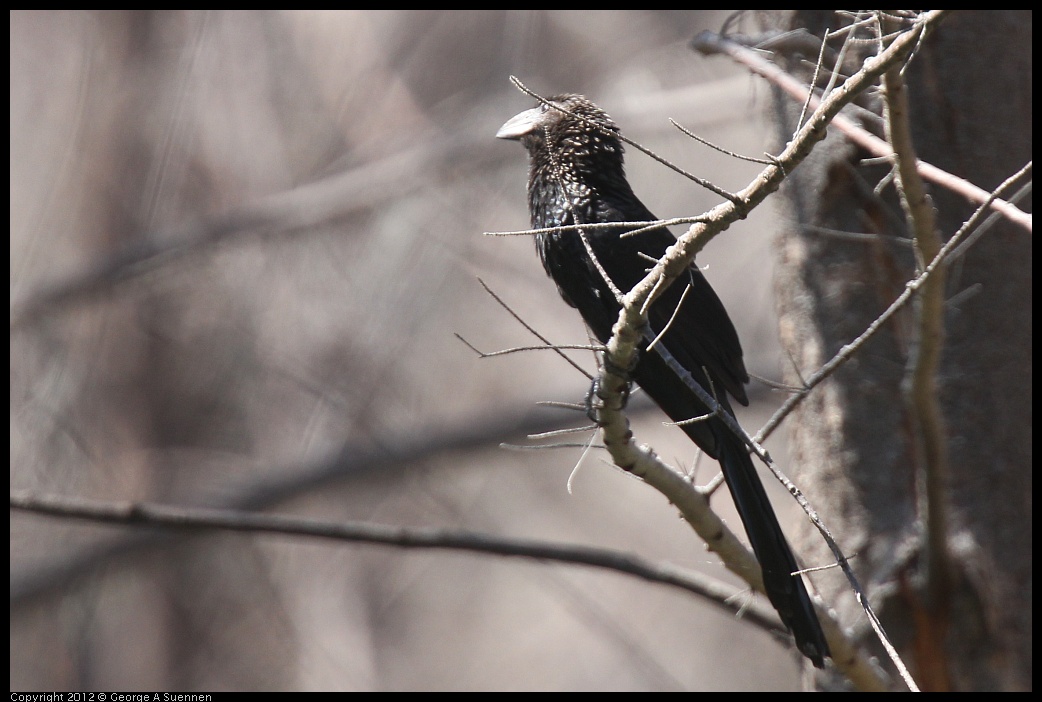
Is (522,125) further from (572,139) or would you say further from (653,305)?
(653,305)

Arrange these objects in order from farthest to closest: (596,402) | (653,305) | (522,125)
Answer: (522,125) → (653,305) → (596,402)

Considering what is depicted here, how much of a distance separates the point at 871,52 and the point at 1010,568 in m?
1.71

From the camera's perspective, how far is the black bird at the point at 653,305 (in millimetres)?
2473

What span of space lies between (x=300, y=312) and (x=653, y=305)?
4658 millimetres

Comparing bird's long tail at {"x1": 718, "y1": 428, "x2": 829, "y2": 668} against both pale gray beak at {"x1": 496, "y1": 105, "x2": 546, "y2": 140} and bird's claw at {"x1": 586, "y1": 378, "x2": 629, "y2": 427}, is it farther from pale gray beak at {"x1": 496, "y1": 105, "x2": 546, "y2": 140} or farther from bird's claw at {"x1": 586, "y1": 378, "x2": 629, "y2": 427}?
pale gray beak at {"x1": 496, "y1": 105, "x2": 546, "y2": 140}

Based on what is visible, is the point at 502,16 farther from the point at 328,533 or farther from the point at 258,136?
the point at 328,533

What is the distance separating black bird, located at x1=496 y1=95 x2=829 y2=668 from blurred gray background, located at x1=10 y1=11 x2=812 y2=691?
248 cm

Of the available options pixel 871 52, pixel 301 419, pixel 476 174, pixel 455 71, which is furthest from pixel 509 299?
pixel 871 52

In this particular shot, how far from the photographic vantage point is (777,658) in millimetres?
9312

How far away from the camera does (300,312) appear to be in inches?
272

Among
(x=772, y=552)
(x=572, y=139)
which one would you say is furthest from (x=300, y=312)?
(x=772, y=552)

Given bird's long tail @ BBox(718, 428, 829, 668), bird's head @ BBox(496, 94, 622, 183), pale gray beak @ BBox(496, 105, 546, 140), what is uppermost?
pale gray beak @ BBox(496, 105, 546, 140)

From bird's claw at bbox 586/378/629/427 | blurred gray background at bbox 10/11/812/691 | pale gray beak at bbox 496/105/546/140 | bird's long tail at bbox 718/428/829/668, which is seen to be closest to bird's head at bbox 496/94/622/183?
pale gray beak at bbox 496/105/546/140

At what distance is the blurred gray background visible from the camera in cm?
619
